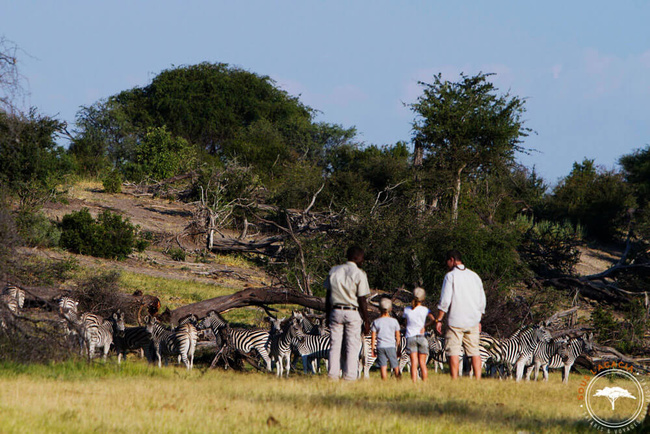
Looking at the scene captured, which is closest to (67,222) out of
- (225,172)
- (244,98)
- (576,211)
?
(225,172)

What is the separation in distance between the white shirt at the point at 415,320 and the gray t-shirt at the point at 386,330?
25cm

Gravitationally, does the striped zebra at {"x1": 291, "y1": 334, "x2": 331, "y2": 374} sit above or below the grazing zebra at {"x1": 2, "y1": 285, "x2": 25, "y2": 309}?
below

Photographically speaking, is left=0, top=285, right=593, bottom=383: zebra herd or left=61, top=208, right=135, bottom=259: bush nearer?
left=0, top=285, right=593, bottom=383: zebra herd

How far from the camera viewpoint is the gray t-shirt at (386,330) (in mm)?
11602

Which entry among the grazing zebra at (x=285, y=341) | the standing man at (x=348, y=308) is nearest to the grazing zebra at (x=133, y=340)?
the grazing zebra at (x=285, y=341)

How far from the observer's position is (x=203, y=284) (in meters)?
26.0

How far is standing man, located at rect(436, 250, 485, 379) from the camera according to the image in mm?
10430

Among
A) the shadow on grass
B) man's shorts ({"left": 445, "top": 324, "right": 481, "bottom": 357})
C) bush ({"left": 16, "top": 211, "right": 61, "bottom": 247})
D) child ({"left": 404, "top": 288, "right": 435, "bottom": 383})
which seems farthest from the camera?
bush ({"left": 16, "top": 211, "right": 61, "bottom": 247})

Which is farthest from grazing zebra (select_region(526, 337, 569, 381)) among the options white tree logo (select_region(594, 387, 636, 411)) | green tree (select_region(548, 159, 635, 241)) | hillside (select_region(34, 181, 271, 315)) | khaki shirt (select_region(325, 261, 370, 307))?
green tree (select_region(548, 159, 635, 241))

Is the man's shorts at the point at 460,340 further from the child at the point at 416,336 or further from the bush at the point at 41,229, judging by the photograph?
the bush at the point at 41,229

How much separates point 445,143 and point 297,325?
820 inches

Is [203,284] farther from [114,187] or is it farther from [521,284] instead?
[114,187]

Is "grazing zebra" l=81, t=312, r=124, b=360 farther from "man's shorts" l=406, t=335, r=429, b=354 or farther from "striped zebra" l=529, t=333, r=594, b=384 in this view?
"striped zebra" l=529, t=333, r=594, b=384

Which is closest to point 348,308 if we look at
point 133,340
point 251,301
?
point 133,340
